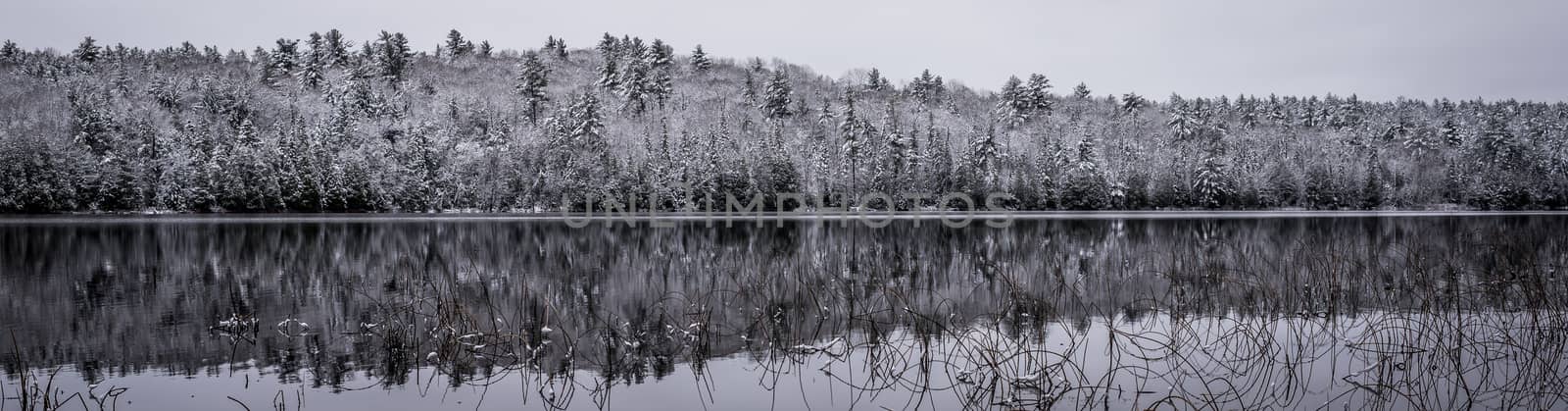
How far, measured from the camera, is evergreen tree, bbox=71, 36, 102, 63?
350 ft

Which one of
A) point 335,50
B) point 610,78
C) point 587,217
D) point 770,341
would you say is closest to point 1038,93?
point 610,78

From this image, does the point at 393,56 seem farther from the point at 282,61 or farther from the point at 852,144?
the point at 852,144

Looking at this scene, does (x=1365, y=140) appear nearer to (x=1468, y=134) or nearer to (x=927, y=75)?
(x=1468, y=134)

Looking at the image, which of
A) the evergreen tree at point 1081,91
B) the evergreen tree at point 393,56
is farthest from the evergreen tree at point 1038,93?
the evergreen tree at point 393,56

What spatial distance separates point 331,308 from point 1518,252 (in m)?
26.3

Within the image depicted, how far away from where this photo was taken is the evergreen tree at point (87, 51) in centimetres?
10665

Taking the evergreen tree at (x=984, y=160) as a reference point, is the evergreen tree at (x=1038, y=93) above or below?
above

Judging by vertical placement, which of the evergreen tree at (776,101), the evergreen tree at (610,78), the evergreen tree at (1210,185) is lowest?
the evergreen tree at (1210,185)

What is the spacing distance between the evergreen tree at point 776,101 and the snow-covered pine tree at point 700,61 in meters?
32.5

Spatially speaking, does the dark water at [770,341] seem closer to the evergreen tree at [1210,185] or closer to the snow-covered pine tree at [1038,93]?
the evergreen tree at [1210,185]

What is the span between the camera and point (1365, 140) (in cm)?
10838

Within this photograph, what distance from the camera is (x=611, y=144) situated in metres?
75.6

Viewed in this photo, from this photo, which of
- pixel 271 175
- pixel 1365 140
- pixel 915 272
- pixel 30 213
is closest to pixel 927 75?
pixel 1365 140

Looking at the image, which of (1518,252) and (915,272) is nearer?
(915,272)
